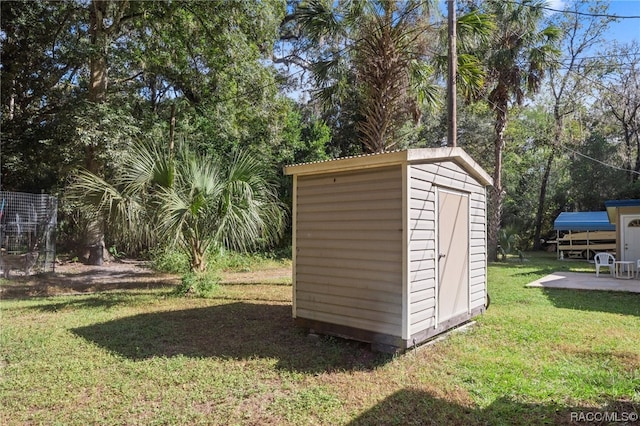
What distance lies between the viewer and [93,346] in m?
4.45

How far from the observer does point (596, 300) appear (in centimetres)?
756

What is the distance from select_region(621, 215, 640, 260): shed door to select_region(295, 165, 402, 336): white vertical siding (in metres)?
10.9

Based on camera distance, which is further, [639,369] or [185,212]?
[185,212]

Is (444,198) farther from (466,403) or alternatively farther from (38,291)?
(38,291)

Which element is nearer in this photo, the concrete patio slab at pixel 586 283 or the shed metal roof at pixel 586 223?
the concrete patio slab at pixel 586 283

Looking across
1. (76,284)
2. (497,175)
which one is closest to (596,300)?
(497,175)

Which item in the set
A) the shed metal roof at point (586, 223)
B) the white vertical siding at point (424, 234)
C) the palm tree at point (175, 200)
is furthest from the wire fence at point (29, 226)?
the shed metal roof at point (586, 223)

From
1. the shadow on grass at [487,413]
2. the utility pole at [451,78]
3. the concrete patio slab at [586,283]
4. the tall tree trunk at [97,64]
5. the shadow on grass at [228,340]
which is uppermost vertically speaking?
the tall tree trunk at [97,64]

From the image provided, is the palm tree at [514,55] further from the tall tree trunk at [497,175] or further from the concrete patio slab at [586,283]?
the concrete patio slab at [586,283]

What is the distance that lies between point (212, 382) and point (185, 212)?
3435 mm

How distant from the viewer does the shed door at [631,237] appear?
11.3 metres

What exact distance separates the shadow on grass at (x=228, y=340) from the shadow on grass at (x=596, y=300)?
188 inches

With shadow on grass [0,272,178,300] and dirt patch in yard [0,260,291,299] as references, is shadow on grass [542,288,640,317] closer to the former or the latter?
dirt patch in yard [0,260,291,299]

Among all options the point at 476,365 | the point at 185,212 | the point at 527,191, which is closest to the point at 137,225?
the point at 185,212
